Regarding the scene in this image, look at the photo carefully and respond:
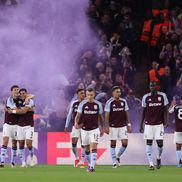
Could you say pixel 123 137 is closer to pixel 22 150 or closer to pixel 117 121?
pixel 117 121

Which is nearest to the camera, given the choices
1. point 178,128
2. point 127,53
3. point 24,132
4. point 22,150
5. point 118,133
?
point 118,133

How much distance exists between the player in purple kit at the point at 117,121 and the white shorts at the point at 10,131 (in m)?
2.53

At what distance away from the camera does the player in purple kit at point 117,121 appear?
2045 cm

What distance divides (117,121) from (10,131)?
9.50 ft

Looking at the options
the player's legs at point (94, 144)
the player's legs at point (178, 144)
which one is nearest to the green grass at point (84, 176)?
the player's legs at point (94, 144)

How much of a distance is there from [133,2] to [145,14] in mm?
593

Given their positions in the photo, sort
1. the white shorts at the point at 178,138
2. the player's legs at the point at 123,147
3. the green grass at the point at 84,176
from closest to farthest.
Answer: the green grass at the point at 84,176 → the player's legs at the point at 123,147 → the white shorts at the point at 178,138

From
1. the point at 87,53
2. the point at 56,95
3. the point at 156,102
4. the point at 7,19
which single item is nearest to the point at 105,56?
the point at 87,53

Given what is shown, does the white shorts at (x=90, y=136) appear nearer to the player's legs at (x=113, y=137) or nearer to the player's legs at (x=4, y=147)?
the player's legs at (x=113, y=137)

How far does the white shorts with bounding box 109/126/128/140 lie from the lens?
2059 cm

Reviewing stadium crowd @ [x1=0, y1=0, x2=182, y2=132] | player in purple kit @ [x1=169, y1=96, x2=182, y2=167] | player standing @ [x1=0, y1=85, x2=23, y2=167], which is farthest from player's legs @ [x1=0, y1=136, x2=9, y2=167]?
player in purple kit @ [x1=169, y1=96, x2=182, y2=167]

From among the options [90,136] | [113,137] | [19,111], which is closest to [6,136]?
[19,111]

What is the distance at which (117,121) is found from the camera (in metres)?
20.6

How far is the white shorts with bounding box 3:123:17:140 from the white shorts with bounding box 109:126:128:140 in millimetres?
2589
